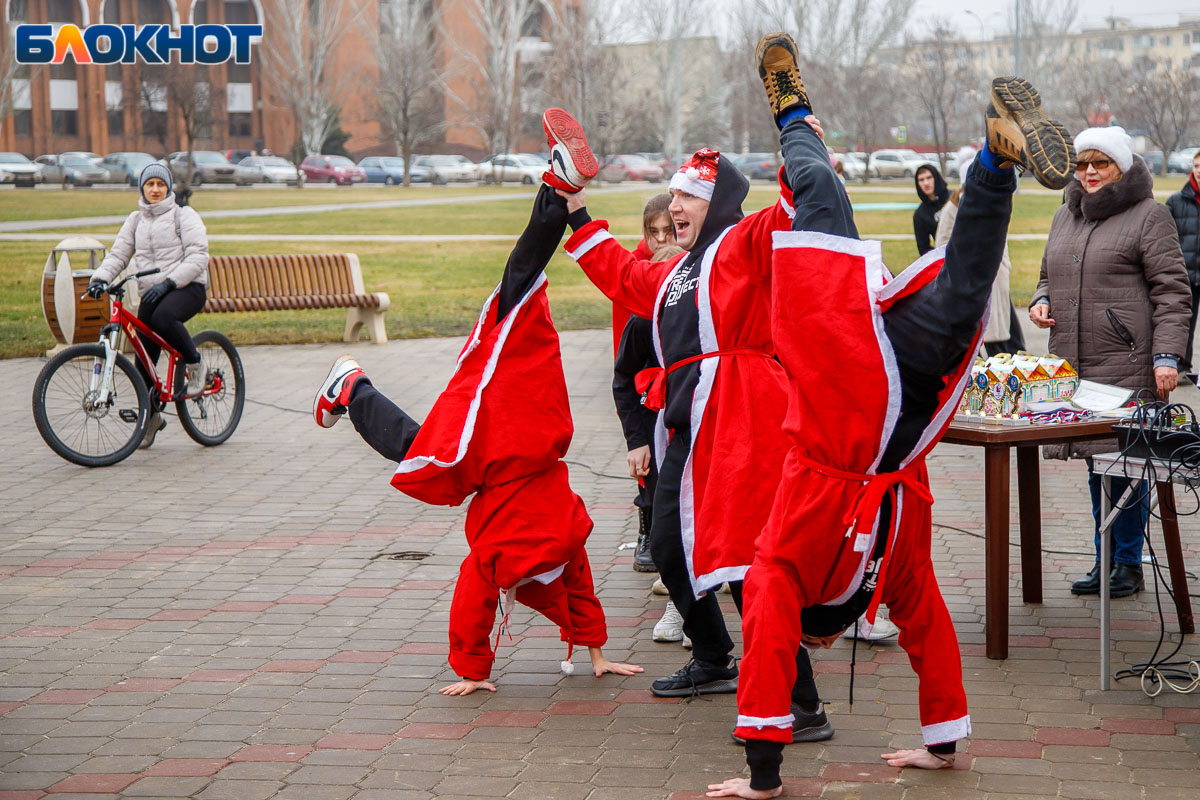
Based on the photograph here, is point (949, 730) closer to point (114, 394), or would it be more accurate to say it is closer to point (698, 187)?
point (698, 187)

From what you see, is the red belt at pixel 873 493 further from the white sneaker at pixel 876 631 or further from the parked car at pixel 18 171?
the parked car at pixel 18 171

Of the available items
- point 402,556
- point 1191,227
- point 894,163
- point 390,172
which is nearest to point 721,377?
point 402,556

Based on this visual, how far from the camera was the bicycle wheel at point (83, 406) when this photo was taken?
28.2 feet

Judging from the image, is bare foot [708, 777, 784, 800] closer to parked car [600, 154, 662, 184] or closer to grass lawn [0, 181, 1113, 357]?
grass lawn [0, 181, 1113, 357]

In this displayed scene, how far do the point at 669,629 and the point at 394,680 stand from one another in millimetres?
1131

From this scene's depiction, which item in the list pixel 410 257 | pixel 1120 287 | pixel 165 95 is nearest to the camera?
pixel 1120 287

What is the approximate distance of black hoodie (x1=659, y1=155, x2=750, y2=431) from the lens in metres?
4.36

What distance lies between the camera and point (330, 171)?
190ft

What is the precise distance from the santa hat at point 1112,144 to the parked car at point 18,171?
4876 centimetres

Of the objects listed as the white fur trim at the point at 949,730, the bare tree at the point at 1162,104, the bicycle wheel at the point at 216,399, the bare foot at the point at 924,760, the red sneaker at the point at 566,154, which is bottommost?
the bare foot at the point at 924,760

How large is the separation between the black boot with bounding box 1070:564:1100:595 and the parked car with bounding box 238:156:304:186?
51655 millimetres

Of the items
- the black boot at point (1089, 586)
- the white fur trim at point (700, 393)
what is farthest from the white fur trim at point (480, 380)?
the black boot at point (1089, 586)

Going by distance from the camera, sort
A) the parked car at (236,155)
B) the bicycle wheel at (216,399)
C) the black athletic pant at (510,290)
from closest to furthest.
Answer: the black athletic pant at (510,290)
the bicycle wheel at (216,399)
the parked car at (236,155)

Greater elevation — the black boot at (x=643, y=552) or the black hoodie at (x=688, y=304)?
the black hoodie at (x=688, y=304)
